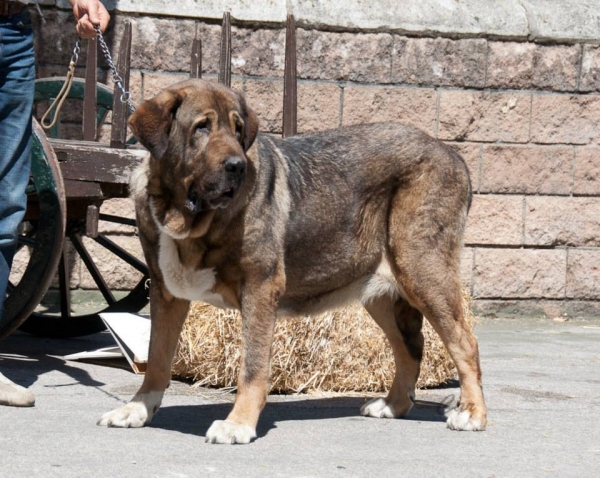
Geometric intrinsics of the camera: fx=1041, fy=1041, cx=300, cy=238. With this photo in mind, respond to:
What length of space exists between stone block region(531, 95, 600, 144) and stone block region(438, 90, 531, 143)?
0.10 m

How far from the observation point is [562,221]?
8.77 metres

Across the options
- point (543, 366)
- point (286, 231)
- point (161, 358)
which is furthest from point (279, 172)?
point (543, 366)

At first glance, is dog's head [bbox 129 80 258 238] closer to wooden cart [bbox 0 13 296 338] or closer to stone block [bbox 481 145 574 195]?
wooden cart [bbox 0 13 296 338]

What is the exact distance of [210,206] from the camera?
4363 millimetres

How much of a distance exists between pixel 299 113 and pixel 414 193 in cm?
337

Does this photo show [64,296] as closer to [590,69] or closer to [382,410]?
[382,410]

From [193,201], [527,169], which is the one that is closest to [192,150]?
[193,201]

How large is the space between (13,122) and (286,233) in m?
1.45

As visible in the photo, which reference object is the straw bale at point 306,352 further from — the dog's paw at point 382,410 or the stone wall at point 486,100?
the stone wall at point 486,100

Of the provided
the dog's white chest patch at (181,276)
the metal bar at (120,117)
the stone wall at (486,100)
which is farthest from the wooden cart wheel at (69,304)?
the dog's white chest patch at (181,276)

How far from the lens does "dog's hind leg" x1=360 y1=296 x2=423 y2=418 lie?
5203mm

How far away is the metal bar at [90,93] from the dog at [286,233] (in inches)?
69.9

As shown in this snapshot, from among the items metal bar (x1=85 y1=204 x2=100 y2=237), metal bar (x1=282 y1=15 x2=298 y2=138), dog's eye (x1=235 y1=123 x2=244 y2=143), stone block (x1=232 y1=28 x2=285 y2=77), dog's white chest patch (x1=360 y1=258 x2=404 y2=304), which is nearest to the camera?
dog's eye (x1=235 y1=123 x2=244 y2=143)

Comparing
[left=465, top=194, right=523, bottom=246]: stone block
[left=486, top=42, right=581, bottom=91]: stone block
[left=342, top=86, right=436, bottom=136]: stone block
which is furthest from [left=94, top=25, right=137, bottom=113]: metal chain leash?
[left=486, top=42, right=581, bottom=91]: stone block
